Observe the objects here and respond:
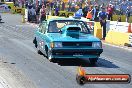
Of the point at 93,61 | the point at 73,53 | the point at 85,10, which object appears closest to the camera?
the point at 73,53

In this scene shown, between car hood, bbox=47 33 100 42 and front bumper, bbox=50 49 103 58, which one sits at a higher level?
car hood, bbox=47 33 100 42

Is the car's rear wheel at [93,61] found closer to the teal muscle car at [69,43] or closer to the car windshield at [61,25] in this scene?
the teal muscle car at [69,43]

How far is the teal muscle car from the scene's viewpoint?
12.3 metres

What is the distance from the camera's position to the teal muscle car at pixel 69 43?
12.3 metres

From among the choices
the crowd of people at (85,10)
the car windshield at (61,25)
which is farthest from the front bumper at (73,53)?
the crowd of people at (85,10)

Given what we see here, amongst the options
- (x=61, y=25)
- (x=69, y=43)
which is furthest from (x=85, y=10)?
(x=69, y=43)

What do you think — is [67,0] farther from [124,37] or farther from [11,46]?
[11,46]

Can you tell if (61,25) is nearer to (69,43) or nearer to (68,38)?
(68,38)

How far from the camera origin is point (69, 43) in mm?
12320

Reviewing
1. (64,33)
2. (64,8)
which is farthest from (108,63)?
(64,8)

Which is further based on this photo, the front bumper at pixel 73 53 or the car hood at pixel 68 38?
the car hood at pixel 68 38

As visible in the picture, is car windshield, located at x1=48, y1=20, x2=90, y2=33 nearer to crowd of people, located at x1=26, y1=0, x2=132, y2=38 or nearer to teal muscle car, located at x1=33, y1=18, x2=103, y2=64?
teal muscle car, located at x1=33, y1=18, x2=103, y2=64

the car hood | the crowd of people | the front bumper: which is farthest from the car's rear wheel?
the crowd of people

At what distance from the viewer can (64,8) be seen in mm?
47406
